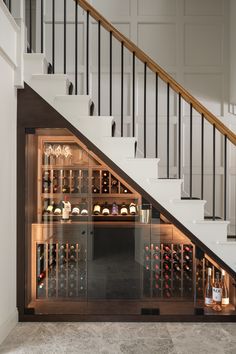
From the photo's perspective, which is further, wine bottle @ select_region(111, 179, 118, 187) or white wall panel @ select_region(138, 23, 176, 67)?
white wall panel @ select_region(138, 23, 176, 67)

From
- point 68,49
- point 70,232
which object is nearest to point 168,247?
point 70,232

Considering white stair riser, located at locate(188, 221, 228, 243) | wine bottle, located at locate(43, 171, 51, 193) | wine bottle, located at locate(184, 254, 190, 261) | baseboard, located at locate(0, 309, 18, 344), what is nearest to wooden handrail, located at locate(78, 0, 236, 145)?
white stair riser, located at locate(188, 221, 228, 243)

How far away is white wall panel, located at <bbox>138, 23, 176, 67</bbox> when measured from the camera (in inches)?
201

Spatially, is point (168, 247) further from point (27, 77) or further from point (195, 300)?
point (27, 77)

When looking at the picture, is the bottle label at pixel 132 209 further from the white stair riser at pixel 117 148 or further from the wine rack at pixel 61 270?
the wine rack at pixel 61 270

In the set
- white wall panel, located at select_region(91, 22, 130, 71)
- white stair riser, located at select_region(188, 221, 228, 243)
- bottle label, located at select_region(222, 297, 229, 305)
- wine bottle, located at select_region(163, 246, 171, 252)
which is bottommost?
bottle label, located at select_region(222, 297, 229, 305)

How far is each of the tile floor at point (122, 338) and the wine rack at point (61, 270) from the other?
30 cm

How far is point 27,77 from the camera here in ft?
11.5

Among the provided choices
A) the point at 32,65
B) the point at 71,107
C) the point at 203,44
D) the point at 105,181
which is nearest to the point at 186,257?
the point at 105,181

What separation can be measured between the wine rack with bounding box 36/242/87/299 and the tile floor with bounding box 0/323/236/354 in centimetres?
30

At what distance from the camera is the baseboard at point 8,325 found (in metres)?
3.10

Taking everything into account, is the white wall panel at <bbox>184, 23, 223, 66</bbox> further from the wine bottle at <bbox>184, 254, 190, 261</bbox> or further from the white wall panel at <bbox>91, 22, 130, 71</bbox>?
the wine bottle at <bbox>184, 254, 190, 261</bbox>

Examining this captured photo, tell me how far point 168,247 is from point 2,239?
1.59 metres

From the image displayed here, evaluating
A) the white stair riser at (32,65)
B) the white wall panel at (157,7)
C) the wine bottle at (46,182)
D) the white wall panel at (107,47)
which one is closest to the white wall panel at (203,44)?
the white wall panel at (157,7)
